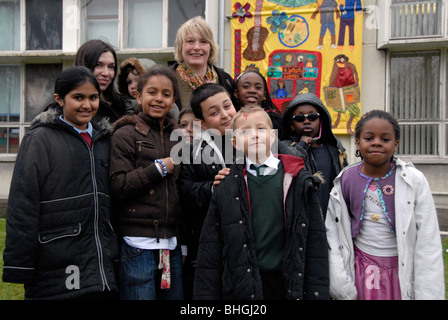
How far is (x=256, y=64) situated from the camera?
6699 mm

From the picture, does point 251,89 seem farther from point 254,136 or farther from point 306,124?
point 254,136

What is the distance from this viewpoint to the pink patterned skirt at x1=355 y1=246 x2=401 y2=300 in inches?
84.0

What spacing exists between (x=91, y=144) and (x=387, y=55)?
5.80 metres

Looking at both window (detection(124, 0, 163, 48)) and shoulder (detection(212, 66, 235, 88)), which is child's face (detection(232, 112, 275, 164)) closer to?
shoulder (detection(212, 66, 235, 88))

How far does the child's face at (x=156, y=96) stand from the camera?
7.59 feet

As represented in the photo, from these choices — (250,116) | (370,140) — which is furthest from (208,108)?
(370,140)

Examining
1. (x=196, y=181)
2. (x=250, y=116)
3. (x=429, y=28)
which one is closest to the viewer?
(x=250, y=116)

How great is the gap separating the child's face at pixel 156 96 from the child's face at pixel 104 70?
0.49 metres

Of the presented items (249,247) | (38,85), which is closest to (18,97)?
(38,85)

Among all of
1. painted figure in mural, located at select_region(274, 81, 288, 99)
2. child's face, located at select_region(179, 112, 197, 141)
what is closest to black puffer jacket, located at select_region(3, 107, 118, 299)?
child's face, located at select_region(179, 112, 197, 141)

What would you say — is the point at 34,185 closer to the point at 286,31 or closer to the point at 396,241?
the point at 396,241

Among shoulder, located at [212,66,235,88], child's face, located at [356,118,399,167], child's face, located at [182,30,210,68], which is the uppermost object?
child's face, located at [182,30,210,68]

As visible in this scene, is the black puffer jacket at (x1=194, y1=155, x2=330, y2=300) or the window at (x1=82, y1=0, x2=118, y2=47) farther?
the window at (x1=82, y1=0, x2=118, y2=47)

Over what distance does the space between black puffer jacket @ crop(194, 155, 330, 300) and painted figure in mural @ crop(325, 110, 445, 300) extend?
268 mm
